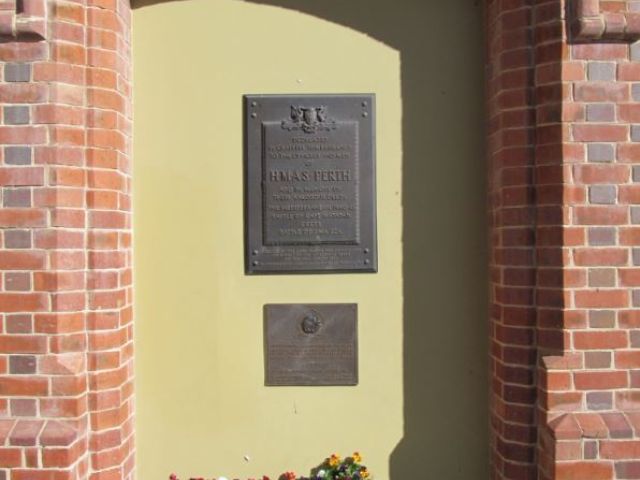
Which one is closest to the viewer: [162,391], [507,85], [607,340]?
[607,340]

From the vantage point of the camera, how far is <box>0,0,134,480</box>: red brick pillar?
259 centimetres

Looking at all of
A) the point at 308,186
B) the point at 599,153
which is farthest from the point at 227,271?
the point at 599,153

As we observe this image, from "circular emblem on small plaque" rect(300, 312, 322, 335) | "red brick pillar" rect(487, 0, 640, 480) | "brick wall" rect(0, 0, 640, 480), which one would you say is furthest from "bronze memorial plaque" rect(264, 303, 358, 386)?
"red brick pillar" rect(487, 0, 640, 480)

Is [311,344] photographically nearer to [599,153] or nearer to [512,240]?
[512,240]

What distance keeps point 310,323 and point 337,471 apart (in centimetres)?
80

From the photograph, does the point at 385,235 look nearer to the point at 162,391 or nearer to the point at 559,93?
the point at 559,93

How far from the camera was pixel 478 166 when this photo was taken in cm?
314

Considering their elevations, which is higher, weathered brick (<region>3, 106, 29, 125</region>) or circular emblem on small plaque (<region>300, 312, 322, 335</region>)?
weathered brick (<region>3, 106, 29, 125</region>)

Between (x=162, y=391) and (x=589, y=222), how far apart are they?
2.35 meters

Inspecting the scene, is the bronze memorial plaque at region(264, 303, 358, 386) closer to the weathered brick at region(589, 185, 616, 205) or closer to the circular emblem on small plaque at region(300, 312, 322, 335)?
the circular emblem on small plaque at region(300, 312, 322, 335)

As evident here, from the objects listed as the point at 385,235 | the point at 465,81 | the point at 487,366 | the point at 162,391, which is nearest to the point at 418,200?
the point at 385,235

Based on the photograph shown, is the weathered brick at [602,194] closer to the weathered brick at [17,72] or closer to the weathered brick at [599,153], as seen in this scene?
the weathered brick at [599,153]

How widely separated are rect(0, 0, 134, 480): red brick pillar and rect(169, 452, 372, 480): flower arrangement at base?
711mm

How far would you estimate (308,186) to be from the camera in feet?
10.1
